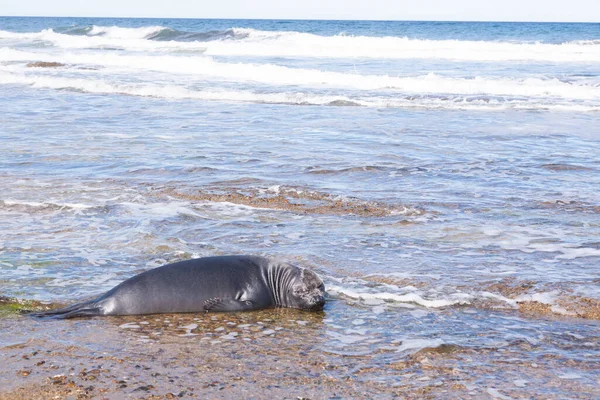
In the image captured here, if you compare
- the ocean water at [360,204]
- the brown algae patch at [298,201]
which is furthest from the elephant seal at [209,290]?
the brown algae patch at [298,201]

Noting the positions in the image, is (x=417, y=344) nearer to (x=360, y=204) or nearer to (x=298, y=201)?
(x=360, y=204)

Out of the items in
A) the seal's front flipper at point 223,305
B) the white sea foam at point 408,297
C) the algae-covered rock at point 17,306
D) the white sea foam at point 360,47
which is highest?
the white sea foam at point 360,47

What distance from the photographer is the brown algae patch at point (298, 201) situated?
329 inches

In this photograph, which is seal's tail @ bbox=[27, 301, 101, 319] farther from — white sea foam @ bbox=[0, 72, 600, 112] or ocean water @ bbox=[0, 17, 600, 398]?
white sea foam @ bbox=[0, 72, 600, 112]

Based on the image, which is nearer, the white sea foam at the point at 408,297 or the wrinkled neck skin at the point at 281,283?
the white sea foam at the point at 408,297

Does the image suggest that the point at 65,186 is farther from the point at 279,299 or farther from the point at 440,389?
the point at 440,389

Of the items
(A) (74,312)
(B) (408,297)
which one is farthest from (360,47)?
(A) (74,312)

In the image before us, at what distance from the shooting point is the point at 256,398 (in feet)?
12.9

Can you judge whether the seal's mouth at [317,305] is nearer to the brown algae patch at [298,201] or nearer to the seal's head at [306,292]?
the seal's head at [306,292]

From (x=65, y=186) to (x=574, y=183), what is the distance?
6.34m

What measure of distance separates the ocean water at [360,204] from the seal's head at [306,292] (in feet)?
0.37

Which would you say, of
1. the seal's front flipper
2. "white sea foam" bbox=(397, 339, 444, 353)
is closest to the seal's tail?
the seal's front flipper

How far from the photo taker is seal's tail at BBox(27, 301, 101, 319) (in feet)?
17.4

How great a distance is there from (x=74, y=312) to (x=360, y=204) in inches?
159
